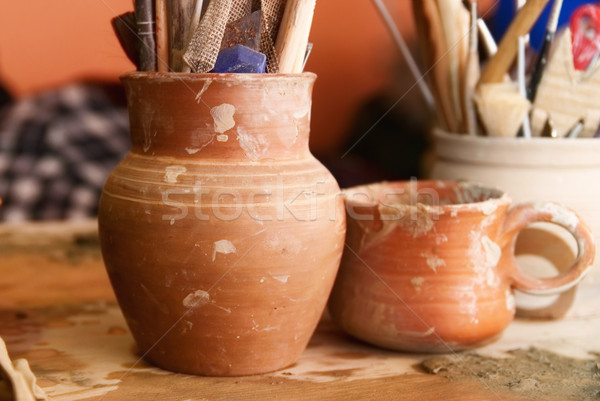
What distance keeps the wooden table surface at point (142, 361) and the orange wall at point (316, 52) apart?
76 cm

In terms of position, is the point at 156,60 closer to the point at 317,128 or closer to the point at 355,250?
the point at 355,250

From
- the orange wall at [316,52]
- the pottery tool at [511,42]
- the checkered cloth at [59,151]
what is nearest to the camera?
the pottery tool at [511,42]

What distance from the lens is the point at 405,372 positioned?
1.61ft

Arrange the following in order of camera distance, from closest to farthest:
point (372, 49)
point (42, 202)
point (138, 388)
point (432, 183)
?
point (138, 388)
point (432, 183)
point (42, 202)
point (372, 49)

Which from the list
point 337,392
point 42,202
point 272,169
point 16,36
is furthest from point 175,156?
point 16,36

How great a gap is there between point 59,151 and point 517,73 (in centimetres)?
88

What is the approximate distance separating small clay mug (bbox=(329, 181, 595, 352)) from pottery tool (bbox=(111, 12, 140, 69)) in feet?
0.64

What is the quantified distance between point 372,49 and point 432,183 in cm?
105

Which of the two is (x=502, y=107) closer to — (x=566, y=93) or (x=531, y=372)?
(x=566, y=93)

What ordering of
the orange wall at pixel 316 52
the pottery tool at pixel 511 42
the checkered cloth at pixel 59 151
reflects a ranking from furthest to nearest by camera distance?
1. the orange wall at pixel 316 52
2. the checkered cloth at pixel 59 151
3. the pottery tool at pixel 511 42

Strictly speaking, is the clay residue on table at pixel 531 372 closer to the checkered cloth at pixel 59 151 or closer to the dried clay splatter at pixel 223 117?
the dried clay splatter at pixel 223 117

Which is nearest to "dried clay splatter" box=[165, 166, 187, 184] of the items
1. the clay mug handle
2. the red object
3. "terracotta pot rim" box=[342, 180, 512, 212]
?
"terracotta pot rim" box=[342, 180, 512, 212]

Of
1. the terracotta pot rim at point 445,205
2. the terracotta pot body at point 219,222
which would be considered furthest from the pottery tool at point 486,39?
the terracotta pot body at point 219,222

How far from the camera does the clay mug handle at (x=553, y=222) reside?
534 millimetres
